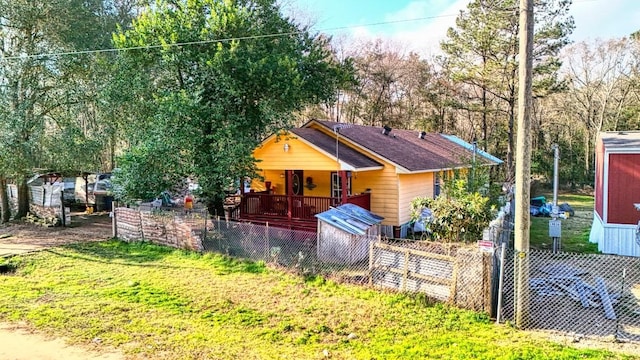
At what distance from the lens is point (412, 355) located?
629cm

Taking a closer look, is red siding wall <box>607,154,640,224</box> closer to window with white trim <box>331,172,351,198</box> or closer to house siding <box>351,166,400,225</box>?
house siding <box>351,166,400,225</box>

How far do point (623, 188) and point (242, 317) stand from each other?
39.2 feet

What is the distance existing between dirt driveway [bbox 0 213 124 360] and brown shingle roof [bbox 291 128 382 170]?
812 centimetres

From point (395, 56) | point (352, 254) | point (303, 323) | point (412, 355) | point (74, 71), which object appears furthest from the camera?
point (395, 56)

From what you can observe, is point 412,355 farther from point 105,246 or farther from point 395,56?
point 395,56

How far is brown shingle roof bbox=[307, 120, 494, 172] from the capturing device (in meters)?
16.1

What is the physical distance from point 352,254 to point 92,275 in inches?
260

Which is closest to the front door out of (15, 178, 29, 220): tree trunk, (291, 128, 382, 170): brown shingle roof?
(291, 128, 382, 170): brown shingle roof

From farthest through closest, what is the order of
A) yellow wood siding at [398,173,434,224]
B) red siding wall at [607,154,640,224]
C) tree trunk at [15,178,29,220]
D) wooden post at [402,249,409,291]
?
1. tree trunk at [15,178,29,220]
2. yellow wood siding at [398,173,434,224]
3. red siding wall at [607,154,640,224]
4. wooden post at [402,249,409,291]

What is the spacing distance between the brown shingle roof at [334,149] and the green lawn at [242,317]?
15.7ft

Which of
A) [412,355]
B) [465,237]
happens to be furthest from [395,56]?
[412,355]

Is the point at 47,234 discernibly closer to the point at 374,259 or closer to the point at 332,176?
the point at 332,176

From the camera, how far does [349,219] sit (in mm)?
12016

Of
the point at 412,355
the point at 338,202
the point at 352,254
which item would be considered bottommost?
the point at 412,355
